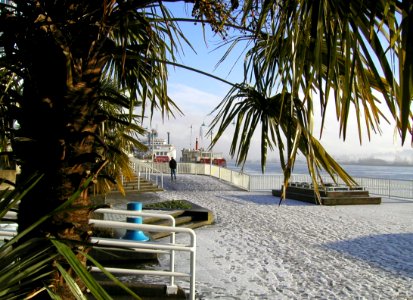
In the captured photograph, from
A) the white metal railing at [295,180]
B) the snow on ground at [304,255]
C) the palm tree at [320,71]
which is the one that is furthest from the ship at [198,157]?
the palm tree at [320,71]

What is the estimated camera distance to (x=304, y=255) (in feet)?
27.0

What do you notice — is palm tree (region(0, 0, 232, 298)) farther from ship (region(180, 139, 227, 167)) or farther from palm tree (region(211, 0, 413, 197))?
ship (region(180, 139, 227, 167))

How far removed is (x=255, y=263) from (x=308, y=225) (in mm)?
5014

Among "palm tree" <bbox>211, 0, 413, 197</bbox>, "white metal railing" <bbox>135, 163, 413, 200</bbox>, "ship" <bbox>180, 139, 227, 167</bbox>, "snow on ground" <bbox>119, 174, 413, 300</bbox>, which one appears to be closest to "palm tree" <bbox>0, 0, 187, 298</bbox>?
"palm tree" <bbox>211, 0, 413, 197</bbox>

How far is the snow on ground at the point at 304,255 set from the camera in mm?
5977

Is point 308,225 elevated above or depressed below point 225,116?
below

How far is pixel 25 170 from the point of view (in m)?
2.50

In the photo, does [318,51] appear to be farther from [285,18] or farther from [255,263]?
[255,263]

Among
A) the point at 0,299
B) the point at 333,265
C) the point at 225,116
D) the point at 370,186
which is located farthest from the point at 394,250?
the point at 370,186

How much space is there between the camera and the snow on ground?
5.98 m

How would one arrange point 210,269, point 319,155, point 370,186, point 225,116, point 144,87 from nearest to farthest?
point 319,155
point 225,116
point 144,87
point 210,269
point 370,186

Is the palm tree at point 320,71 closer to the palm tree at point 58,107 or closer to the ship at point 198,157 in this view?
the palm tree at point 58,107

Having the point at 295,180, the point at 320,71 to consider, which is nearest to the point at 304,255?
the point at 320,71

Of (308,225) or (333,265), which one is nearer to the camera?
(333,265)
